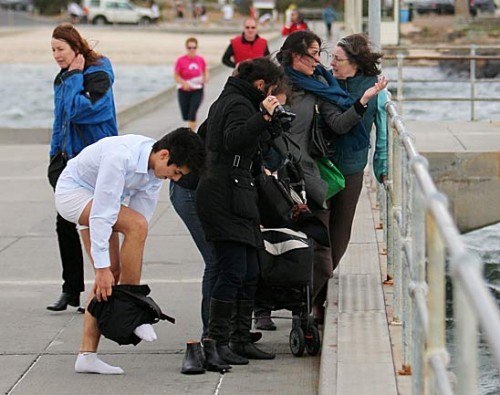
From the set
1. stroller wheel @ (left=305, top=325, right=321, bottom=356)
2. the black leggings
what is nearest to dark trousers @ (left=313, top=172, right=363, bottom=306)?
stroller wheel @ (left=305, top=325, right=321, bottom=356)

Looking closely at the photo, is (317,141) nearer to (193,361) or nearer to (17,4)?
(193,361)

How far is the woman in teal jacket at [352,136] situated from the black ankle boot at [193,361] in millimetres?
1475

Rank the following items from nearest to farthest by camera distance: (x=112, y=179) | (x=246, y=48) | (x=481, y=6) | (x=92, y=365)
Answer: (x=112, y=179) → (x=92, y=365) → (x=246, y=48) → (x=481, y=6)

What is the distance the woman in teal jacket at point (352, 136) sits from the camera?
24.6 ft

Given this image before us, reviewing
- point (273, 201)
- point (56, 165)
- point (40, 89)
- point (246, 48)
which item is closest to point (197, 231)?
point (273, 201)

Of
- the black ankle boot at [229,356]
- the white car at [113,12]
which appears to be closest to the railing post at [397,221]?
the black ankle boot at [229,356]

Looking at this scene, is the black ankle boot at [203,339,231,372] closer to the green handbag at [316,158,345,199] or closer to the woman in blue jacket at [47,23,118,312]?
the green handbag at [316,158,345,199]

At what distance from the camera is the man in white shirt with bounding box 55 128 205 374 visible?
6.14 m

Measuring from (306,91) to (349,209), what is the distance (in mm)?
895

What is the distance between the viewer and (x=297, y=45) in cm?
721

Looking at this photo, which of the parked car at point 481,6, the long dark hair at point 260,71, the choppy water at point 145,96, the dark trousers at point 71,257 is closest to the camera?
the long dark hair at point 260,71

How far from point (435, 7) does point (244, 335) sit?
69.1m

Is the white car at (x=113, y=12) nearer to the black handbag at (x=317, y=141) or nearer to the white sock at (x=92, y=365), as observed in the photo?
the black handbag at (x=317, y=141)

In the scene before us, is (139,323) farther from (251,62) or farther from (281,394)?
(251,62)
